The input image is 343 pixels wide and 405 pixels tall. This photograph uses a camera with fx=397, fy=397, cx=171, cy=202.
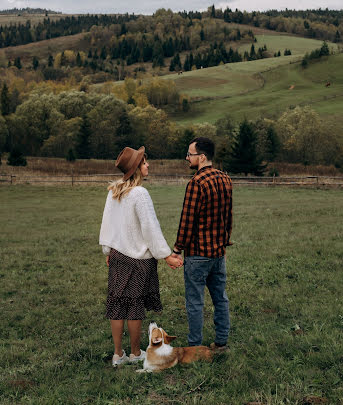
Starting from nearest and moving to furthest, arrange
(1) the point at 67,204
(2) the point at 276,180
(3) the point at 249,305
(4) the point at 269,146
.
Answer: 1. (3) the point at 249,305
2. (1) the point at 67,204
3. (2) the point at 276,180
4. (4) the point at 269,146

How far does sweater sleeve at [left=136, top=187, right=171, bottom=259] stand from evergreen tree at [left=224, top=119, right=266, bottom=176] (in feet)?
171

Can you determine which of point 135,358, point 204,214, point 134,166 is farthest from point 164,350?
point 134,166

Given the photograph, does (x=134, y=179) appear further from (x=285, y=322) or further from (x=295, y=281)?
(x=295, y=281)

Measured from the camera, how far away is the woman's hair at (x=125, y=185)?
4.67 metres

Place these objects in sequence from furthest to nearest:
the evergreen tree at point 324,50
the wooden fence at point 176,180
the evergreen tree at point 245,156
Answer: the evergreen tree at point 324,50, the evergreen tree at point 245,156, the wooden fence at point 176,180

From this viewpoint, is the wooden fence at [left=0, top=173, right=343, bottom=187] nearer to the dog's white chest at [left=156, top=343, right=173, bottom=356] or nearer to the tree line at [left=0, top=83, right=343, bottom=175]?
the tree line at [left=0, top=83, right=343, bottom=175]

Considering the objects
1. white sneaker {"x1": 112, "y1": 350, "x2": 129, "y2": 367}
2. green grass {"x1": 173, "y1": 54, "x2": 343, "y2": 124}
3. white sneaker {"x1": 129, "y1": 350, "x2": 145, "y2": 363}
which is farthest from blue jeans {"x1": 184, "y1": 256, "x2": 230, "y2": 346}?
green grass {"x1": 173, "y1": 54, "x2": 343, "y2": 124}

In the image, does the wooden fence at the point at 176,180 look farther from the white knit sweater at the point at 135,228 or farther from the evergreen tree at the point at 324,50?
the evergreen tree at the point at 324,50

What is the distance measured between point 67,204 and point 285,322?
25.2 m

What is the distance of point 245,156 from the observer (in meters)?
55.3

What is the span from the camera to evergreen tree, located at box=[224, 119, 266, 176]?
55250 millimetres

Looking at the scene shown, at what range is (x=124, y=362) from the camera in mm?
4996

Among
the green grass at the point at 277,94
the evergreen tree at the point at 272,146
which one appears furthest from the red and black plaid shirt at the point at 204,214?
the green grass at the point at 277,94

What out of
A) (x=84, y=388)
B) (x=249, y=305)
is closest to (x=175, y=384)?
(x=84, y=388)
